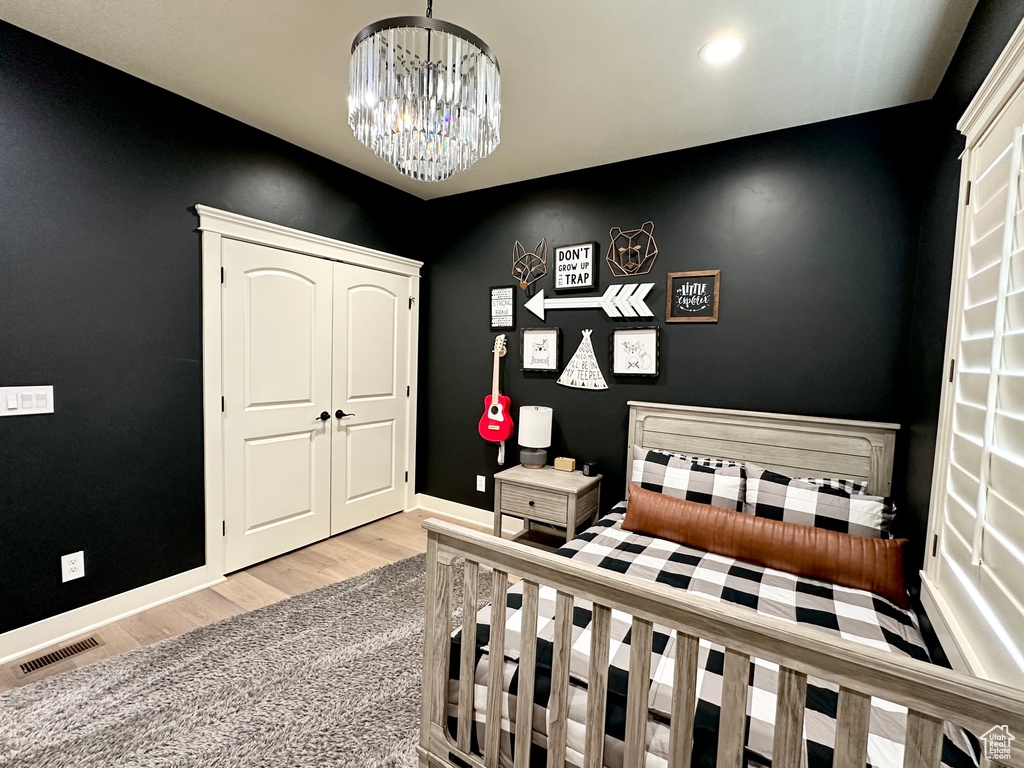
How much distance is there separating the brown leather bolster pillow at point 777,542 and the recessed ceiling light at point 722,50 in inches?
75.2

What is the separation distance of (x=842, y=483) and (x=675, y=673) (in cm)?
187

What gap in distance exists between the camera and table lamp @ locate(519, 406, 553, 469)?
3166mm

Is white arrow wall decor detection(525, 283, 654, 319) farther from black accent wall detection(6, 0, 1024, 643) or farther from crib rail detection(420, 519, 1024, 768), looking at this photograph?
crib rail detection(420, 519, 1024, 768)

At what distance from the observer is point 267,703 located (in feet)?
5.76

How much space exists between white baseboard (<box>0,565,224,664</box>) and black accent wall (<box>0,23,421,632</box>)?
0.04 m

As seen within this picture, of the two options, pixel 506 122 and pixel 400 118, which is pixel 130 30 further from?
pixel 506 122

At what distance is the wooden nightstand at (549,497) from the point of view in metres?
2.78

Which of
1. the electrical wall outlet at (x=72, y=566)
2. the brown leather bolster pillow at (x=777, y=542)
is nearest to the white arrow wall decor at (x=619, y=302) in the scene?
the brown leather bolster pillow at (x=777, y=542)

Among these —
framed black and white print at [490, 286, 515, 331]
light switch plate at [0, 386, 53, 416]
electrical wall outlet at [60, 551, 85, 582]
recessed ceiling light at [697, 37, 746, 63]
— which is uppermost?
recessed ceiling light at [697, 37, 746, 63]

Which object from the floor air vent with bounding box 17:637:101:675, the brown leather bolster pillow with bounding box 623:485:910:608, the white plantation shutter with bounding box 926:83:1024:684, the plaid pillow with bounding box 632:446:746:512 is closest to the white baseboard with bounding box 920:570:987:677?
the white plantation shutter with bounding box 926:83:1024:684

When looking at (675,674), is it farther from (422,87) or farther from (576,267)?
(576,267)

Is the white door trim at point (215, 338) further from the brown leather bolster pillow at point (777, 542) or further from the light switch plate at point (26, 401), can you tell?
the brown leather bolster pillow at point (777, 542)

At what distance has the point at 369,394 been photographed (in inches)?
139

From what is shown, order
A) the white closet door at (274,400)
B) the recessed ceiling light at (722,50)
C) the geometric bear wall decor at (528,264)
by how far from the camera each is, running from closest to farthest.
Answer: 1. the recessed ceiling light at (722,50)
2. the white closet door at (274,400)
3. the geometric bear wall decor at (528,264)
